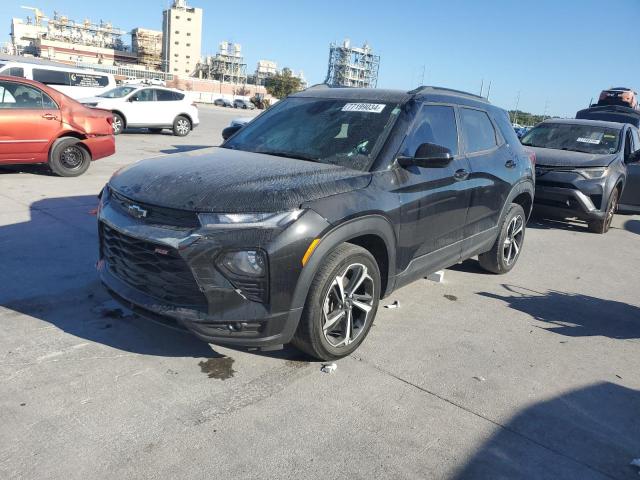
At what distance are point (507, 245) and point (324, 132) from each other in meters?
2.80

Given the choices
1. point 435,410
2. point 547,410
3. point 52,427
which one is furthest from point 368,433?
point 52,427

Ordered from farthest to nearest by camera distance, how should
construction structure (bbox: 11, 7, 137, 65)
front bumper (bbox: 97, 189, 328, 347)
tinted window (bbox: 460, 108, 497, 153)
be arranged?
construction structure (bbox: 11, 7, 137, 65) → tinted window (bbox: 460, 108, 497, 153) → front bumper (bbox: 97, 189, 328, 347)

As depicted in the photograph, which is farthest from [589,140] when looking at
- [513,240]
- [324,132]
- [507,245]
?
[324,132]

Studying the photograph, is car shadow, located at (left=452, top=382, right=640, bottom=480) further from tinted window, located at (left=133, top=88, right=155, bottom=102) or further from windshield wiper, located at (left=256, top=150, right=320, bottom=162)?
tinted window, located at (left=133, top=88, right=155, bottom=102)

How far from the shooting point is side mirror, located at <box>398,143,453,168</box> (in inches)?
147

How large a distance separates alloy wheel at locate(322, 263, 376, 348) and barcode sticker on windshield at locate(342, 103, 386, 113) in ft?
4.44

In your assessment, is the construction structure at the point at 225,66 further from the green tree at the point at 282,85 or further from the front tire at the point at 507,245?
the front tire at the point at 507,245

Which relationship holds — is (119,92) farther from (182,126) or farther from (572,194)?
(572,194)

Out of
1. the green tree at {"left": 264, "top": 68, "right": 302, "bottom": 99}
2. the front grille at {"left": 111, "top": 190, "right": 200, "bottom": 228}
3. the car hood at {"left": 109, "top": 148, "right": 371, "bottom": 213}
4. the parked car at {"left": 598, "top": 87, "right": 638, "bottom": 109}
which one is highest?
the green tree at {"left": 264, "top": 68, "right": 302, "bottom": 99}

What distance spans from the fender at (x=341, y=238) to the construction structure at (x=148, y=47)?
475 feet

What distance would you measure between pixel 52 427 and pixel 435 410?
6.89 ft

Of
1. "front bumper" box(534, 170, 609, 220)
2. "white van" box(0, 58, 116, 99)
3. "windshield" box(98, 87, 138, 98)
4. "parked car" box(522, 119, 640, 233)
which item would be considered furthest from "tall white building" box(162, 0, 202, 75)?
"front bumper" box(534, 170, 609, 220)

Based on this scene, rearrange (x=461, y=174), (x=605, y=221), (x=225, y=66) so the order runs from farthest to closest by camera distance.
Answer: (x=225, y=66) → (x=605, y=221) → (x=461, y=174)

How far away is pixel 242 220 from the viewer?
2.91 m
